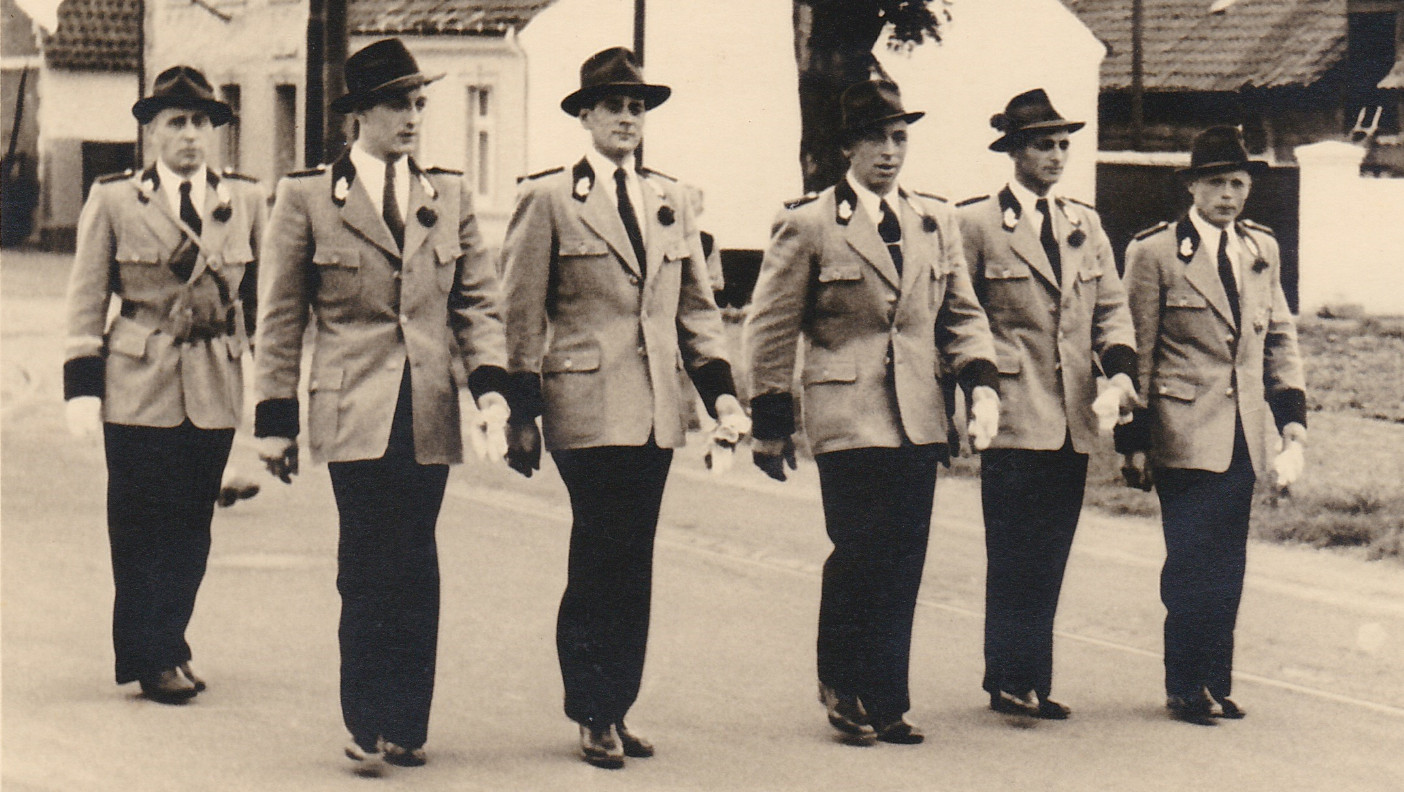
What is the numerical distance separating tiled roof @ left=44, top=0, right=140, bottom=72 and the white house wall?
15.1m

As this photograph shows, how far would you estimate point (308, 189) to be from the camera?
6.46 meters

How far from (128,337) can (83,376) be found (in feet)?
0.68

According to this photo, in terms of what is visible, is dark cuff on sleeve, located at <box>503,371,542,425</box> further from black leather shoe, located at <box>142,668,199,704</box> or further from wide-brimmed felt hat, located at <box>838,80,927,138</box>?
black leather shoe, located at <box>142,668,199,704</box>

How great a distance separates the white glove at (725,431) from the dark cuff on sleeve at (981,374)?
80cm

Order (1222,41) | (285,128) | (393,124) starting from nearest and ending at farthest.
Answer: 1. (393,124)
2. (285,128)
3. (1222,41)

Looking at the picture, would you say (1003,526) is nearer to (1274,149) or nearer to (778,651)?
(778,651)

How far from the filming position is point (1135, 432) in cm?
744

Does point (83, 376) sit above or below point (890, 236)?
below

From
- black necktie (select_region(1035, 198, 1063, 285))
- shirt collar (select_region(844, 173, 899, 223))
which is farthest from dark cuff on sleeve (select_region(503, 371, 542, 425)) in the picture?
black necktie (select_region(1035, 198, 1063, 285))

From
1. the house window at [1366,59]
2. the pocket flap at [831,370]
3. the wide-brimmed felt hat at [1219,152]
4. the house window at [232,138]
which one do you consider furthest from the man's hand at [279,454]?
the house window at [232,138]

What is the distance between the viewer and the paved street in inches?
258

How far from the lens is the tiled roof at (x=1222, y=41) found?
29.9m

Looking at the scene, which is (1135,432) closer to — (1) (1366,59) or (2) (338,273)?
(2) (338,273)

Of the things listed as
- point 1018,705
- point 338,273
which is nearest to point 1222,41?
point 1018,705
